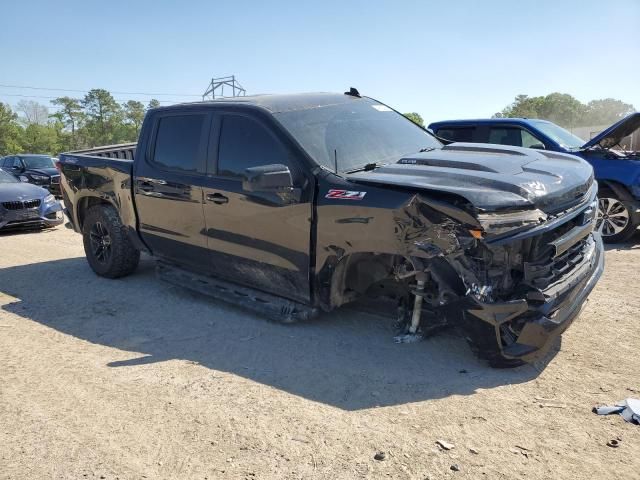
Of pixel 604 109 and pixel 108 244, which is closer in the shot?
pixel 108 244

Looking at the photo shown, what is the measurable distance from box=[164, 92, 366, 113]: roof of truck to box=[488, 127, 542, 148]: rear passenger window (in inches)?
171

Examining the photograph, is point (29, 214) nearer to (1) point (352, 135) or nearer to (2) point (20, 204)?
(2) point (20, 204)

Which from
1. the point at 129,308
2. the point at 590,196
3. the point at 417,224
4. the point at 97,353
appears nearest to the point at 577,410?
the point at 417,224

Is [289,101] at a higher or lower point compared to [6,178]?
higher

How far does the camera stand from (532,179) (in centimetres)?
362

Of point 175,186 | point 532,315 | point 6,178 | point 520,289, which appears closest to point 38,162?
point 6,178

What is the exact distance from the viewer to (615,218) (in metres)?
7.83

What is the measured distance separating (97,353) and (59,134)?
217 feet

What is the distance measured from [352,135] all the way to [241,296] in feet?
5.76

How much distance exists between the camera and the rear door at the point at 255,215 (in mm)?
4234

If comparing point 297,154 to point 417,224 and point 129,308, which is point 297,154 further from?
point 129,308

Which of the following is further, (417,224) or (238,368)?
(238,368)

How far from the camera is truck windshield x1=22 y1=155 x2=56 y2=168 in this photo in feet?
57.7

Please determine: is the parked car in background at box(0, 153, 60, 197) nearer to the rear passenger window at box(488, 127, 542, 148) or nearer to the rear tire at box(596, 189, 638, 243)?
the rear passenger window at box(488, 127, 542, 148)
